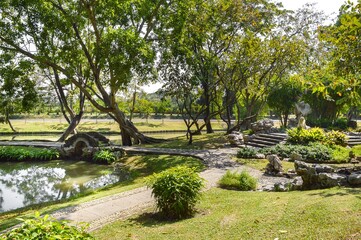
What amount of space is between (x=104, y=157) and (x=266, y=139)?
10.1 m

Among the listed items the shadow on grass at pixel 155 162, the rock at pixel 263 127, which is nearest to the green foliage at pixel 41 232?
the shadow on grass at pixel 155 162

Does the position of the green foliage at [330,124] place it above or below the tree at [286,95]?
below

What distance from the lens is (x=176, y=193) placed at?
23.7ft

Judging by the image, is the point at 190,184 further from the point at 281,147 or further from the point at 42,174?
the point at 42,174

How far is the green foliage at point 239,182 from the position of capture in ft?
32.1

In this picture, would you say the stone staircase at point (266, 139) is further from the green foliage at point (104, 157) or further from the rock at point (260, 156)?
the green foliage at point (104, 157)

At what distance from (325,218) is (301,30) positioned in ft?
60.7

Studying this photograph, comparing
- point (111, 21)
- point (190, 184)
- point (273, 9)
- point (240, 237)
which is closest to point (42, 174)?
point (111, 21)

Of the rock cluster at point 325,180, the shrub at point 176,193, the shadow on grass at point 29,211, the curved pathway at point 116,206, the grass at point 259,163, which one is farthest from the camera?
the grass at point 259,163

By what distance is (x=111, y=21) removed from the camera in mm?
16656

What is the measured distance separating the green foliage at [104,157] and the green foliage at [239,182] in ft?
32.3

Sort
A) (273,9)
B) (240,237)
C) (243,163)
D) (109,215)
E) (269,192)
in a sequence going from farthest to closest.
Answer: (273,9)
(243,163)
(269,192)
(109,215)
(240,237)

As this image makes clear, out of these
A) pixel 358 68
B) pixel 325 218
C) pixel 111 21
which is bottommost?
pixel 325 218

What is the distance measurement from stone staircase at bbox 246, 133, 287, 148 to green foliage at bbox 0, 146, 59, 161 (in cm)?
1276
